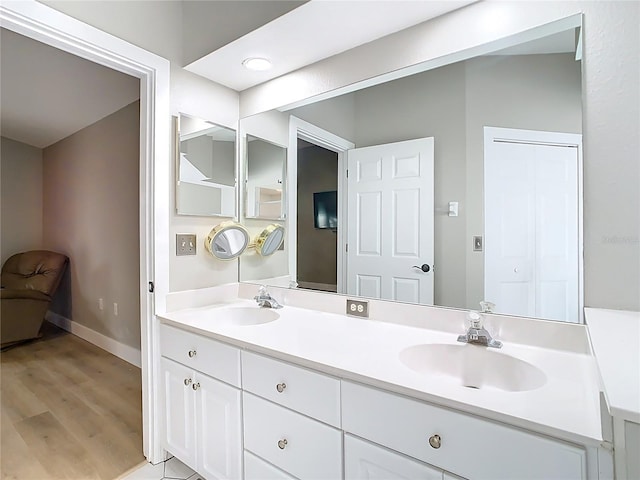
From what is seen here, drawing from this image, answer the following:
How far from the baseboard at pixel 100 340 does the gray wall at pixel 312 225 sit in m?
1.98

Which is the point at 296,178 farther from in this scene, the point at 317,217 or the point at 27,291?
A: the point at 27,291

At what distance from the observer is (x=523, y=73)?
1.31 meters

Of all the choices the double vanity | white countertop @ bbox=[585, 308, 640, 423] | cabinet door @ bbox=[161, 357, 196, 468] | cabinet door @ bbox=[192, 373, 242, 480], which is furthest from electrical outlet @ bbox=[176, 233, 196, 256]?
white countertop @ bbox=[585, 308, 640, 423]

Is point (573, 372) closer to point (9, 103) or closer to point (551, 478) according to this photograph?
point (551, 478)

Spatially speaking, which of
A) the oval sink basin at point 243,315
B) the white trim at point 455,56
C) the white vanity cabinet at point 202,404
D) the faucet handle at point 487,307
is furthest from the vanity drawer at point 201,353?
the white trim at point 455,56

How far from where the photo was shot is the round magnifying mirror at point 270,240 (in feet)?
6.91

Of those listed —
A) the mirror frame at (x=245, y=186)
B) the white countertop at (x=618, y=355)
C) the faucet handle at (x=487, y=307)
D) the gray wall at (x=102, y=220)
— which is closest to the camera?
the white countertop at (x=618, y=355)

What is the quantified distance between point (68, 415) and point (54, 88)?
8.61ft

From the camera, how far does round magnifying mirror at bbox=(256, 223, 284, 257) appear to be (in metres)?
2.11

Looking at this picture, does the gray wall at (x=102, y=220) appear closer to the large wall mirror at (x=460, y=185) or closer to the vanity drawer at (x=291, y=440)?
the large wall mirror at (x=460, y=185)

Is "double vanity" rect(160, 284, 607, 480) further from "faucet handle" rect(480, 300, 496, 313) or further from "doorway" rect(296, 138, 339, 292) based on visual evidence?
"doorway" rect(296, 138, 339, 292)

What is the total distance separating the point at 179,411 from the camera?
63.6 inches

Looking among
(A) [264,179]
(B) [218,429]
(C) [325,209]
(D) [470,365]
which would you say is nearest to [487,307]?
(D) [470,365]

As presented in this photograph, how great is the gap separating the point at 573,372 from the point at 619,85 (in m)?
0.90
